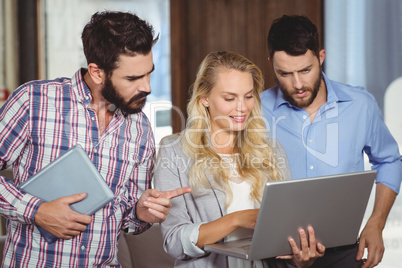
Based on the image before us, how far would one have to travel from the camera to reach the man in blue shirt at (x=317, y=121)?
79.4 inches

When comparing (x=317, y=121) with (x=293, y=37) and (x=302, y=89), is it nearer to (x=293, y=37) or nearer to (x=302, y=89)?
(x=302, y=89)

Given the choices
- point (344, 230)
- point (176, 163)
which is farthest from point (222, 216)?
point (344, 230)

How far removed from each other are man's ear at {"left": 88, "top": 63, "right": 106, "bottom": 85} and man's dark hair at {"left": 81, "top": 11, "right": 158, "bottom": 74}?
11 mm

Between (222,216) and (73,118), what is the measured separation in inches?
21.4

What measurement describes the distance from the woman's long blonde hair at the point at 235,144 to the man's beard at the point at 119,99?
20 cm

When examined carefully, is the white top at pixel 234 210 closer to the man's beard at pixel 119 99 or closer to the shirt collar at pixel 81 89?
the man's beard at pixel 119 99

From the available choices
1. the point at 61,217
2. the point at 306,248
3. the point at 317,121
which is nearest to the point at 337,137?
the point at 317,121

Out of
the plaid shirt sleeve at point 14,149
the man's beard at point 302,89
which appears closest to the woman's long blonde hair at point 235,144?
the man's beard at point 302,89

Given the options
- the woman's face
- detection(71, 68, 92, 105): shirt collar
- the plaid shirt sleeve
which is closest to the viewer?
the plaid shirt sleeve

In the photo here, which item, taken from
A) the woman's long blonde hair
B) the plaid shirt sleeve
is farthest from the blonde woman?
the plaid shirt sleeve

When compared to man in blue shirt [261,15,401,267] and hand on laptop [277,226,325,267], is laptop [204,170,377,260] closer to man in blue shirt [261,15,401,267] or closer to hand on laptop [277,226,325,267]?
hand on laptop [277,226,325,267]

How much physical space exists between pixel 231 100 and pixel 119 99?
382 mm

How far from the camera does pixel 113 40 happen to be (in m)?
1.67

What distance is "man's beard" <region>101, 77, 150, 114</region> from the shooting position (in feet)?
5.44
